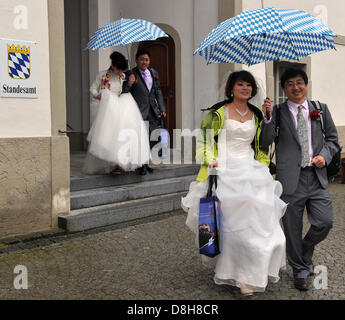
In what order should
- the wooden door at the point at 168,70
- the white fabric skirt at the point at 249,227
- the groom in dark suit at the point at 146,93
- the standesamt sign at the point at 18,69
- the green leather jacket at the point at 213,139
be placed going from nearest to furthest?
the white fabric skirt at the point at 249,227, the green leather jacket at the point at 213,139, the standesamt sign at the point at 18,69, the groom in dark suit at the point at 146,93, the wooden door at the point at 168,70

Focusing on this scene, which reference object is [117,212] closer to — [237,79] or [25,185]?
[25,185]

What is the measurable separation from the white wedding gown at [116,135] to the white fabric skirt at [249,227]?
2.72 metres

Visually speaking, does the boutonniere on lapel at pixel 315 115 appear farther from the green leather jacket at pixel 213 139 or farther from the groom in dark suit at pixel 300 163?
the green leather jacket at pixel 213 139

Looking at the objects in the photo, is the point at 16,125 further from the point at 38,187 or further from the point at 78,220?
the point at 78,220

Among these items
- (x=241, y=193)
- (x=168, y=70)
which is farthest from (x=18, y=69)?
(x=168, y=70)

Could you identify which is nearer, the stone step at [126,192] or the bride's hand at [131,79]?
the stone step at [126,192]

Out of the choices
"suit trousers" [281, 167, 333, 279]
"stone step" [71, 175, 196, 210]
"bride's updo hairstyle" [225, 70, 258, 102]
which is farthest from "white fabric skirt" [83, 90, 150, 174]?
"suit trousers" [281, 167, 333, 279]

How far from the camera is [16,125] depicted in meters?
5.25

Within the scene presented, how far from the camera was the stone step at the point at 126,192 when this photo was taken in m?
5.95

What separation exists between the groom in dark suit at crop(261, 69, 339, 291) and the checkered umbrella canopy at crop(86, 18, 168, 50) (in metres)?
2.66

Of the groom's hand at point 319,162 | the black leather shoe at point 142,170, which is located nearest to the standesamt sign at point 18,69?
the black leather shoe at point 142,170

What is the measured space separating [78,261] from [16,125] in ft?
6.01

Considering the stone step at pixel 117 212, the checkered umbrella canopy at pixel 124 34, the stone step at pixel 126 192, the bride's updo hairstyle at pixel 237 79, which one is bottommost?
the stone step at pixel 117 212

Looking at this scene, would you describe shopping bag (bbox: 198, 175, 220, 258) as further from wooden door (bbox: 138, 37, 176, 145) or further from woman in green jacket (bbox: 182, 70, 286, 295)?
wooden door (bbox: 138, 37, 176, 145)
